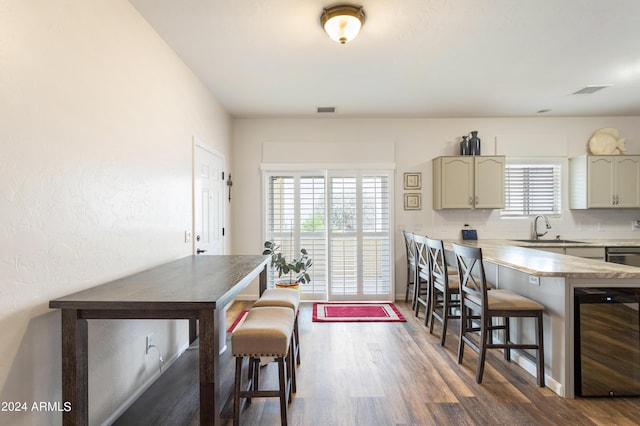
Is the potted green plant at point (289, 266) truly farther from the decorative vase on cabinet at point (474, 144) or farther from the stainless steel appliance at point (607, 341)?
the stainless steel appliance at point (607, 341)

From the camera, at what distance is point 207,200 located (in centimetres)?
365

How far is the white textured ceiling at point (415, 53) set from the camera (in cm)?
223

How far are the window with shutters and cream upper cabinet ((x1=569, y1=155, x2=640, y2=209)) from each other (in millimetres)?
353

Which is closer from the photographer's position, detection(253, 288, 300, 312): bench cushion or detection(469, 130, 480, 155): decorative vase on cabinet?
detection(253, 288, 300, 312): bench cushion

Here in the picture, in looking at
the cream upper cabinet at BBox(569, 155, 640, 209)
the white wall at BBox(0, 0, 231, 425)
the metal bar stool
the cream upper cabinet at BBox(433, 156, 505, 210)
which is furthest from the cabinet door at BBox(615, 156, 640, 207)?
the white wall at BBox(0, 0, 231, 425)

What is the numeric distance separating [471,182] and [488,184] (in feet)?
0.73

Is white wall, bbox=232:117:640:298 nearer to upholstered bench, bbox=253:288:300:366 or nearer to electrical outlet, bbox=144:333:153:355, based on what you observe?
upholstered bench, bbox=253:288:300:366

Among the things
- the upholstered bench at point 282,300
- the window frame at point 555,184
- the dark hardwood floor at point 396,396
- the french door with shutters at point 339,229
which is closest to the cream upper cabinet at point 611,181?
the window frame at point 555,184

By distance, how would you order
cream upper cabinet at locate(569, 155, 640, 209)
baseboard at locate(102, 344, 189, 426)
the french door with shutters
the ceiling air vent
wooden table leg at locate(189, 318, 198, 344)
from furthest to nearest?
the french door with shutters < cream upper cabinet at locate(569, 155, 640, 209) < the ceiling air vent < wooden table leg at locate(189, 318, 198, 344) < baseboard at locate(102, 344, 189, 426)

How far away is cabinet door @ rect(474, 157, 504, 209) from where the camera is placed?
4461 millimetres

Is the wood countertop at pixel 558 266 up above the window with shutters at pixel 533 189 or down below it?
below

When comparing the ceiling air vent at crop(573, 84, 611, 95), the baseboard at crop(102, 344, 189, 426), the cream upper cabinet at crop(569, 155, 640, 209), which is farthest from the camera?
the cream upper cabinet at crop(569, 155, 640, 209)

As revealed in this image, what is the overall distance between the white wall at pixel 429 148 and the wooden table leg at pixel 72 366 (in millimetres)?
3277

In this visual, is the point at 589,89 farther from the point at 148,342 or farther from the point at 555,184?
the point at 148,342
